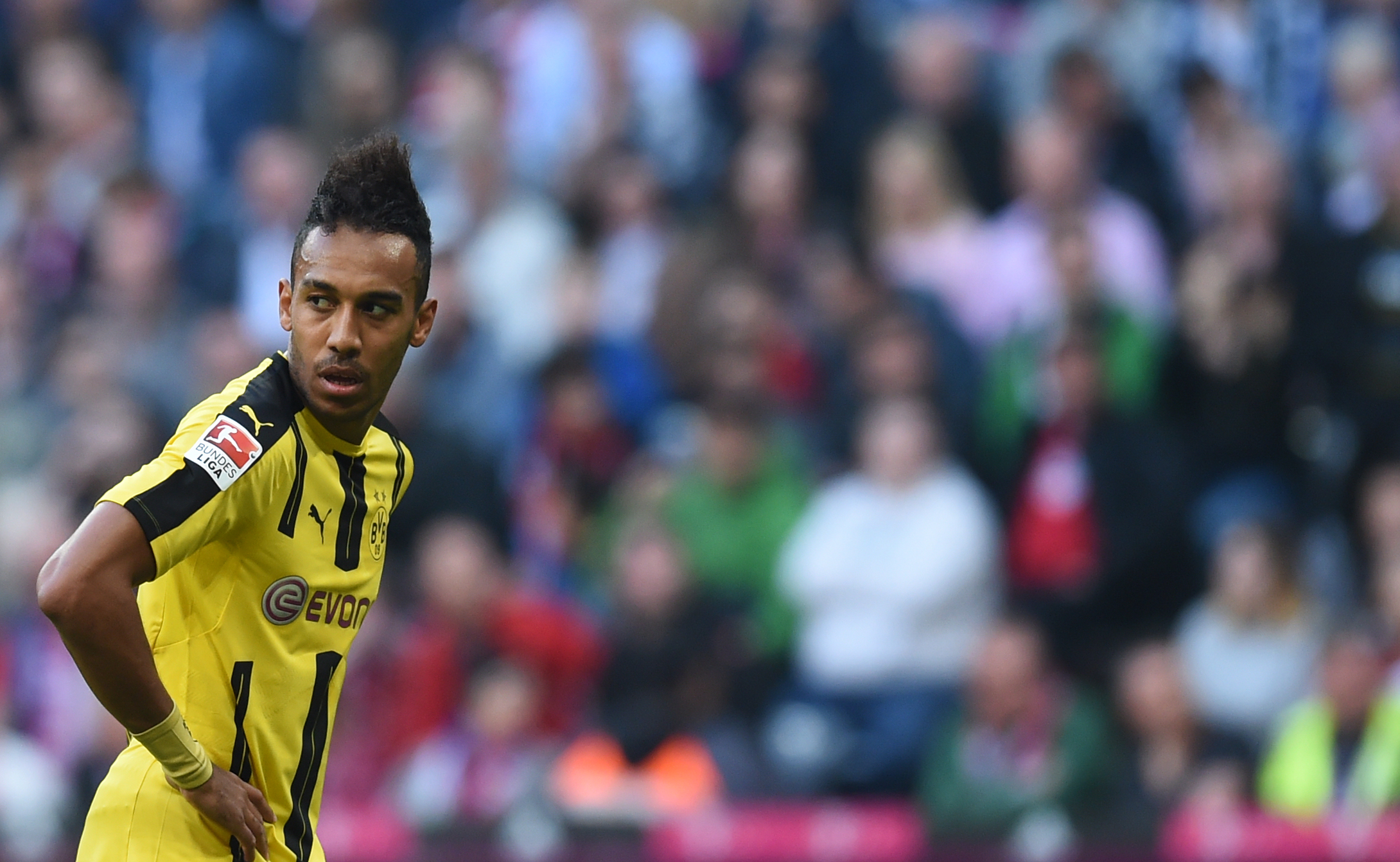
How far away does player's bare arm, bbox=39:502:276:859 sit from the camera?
308cm

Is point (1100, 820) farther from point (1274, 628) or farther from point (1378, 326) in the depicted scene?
point (1378, 326)

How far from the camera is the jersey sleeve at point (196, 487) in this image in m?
3.16

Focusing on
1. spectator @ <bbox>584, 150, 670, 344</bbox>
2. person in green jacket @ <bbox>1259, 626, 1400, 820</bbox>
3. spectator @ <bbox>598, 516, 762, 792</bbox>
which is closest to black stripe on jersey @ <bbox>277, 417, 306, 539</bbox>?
spectator @ <bbox>598, 516, 762, 792</bbox>

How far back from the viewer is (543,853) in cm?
775

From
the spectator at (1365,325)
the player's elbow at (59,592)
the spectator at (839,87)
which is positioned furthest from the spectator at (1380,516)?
the player's elbow at (59,592)

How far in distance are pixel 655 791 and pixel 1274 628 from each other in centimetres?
289

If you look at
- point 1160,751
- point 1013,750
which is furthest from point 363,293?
point 1160,751

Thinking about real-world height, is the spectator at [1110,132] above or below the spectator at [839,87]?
below

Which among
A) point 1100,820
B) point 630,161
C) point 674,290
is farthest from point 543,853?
point 630,161

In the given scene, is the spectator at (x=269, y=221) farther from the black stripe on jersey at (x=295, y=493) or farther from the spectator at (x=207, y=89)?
the black stripe on jersey at (x=295, y=493)

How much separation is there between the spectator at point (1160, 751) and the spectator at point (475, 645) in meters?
2.50

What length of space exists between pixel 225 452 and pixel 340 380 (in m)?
0.32

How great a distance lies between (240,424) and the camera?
337cm

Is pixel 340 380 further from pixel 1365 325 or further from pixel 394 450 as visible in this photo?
pixel 1365 325
